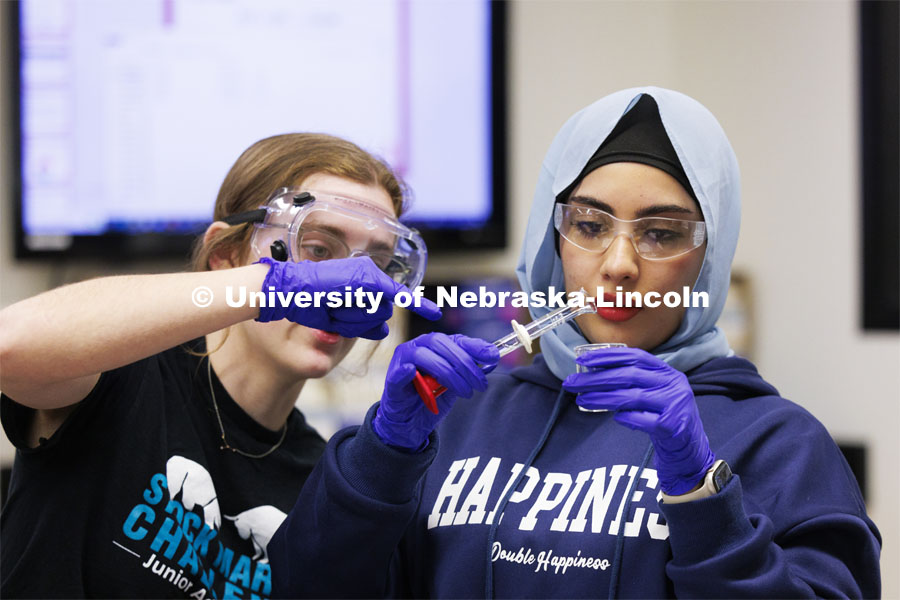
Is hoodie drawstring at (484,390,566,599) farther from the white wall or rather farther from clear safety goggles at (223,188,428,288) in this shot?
the white wall

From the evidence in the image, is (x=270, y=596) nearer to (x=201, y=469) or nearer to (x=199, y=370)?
(x=201, y=469)

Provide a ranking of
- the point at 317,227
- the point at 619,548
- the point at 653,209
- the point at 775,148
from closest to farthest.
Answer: the point at 619,548 < the point at 653,209 < the point at 317,227 < the point at 775,148

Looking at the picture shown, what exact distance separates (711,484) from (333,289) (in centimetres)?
56

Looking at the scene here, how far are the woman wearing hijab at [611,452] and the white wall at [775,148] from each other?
1.50 m

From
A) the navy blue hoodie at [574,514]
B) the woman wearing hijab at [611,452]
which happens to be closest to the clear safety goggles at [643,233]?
the woman wearing hijab at [611,452]

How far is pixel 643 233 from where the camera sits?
1.21 metres

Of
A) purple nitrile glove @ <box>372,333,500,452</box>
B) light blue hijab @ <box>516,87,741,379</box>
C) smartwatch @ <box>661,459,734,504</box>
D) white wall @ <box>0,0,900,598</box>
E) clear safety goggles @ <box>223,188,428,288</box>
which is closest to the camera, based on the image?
smartwatch @ <box>661,459,734,504</box>

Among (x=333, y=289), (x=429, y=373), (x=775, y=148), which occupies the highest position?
(x=775, y=148)

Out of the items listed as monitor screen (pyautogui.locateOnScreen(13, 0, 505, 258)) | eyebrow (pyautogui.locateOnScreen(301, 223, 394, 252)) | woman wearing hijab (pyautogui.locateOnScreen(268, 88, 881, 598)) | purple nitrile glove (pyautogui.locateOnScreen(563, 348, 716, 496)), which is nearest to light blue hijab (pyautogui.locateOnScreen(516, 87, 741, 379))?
woman wearing hijab (pyautogui.locateOnScreen(268, 88, 881, 598))

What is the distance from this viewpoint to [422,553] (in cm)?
125

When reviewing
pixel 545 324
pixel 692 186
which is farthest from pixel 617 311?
pixel 692 186

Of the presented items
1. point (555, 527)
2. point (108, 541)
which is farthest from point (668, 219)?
point (108, 541)

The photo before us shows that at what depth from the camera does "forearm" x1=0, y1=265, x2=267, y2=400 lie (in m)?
1.07

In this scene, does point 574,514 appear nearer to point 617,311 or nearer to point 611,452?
point 611,452
